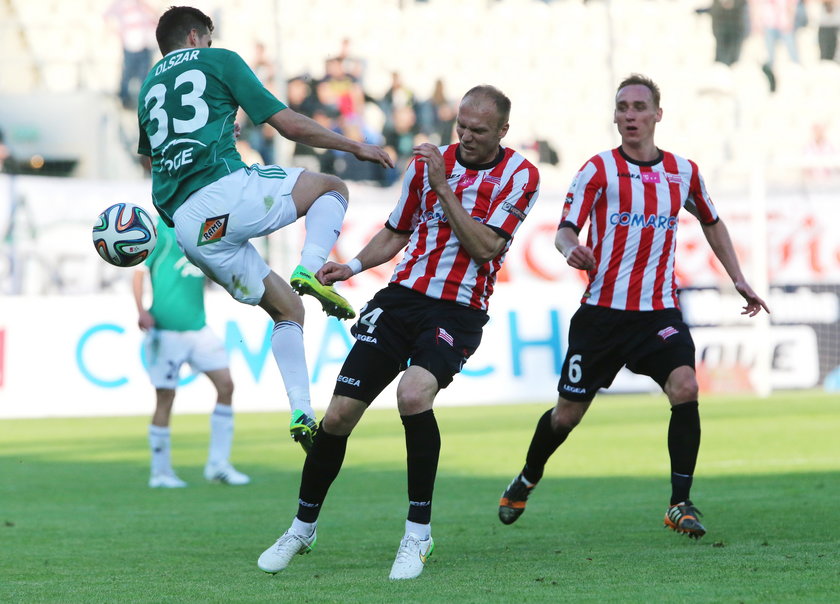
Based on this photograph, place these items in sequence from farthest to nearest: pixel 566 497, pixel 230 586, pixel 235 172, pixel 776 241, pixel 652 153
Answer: pixel 776 241, pixel 566 497, pixel 652 153, pixel 235 172, pixel 230 586

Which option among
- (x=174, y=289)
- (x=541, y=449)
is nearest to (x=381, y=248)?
(x=541, y=449)

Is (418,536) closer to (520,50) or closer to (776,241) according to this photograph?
(776,241)

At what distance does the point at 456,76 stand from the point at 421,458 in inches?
672

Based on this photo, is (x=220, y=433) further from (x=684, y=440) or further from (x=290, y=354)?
(x=684, y=440)

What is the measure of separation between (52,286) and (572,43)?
9.73 metres

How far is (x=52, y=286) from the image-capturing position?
17984 millimetres

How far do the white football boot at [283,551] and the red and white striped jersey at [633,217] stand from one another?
6.86 feet

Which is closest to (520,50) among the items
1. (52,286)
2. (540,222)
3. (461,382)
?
(540,222)

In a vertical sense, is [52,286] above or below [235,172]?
below

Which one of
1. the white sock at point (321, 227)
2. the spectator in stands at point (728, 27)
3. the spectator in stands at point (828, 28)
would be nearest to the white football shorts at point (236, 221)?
the white sock at point (321, 227)

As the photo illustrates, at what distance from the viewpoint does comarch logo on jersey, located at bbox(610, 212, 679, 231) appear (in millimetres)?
6969

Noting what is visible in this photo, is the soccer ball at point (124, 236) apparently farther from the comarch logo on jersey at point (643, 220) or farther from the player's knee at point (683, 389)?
the player's knee at point (683, 389)

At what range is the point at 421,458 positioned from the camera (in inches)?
232

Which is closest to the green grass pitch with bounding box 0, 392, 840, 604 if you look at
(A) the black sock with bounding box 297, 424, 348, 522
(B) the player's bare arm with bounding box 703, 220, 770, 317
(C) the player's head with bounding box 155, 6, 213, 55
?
(A) the black sock with bounding box 297, 424, 348, 522
